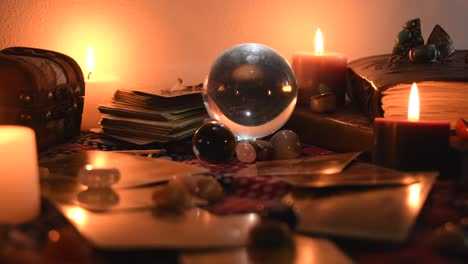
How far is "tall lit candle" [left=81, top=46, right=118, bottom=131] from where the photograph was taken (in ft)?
4.23

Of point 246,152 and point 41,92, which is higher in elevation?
point 41,92

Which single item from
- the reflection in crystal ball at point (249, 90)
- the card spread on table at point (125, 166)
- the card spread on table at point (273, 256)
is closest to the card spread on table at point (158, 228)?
the card spread on table at point (273, 256)

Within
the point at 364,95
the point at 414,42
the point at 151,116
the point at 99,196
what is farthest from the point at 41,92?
the point at 414,42

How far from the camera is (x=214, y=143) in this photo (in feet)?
3.35

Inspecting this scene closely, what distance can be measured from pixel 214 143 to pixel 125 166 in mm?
146

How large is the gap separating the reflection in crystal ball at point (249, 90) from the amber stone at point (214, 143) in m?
0.10

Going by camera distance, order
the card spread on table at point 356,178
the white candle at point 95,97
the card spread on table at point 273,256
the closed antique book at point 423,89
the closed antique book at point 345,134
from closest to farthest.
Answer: the card spread on table at point 273,256
the card spread on table at point 356,178
the closed antique book at point 345,134
the closed antique book at point 423,89
the white candle at point 95,97

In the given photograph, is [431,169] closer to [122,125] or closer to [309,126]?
[309,126]

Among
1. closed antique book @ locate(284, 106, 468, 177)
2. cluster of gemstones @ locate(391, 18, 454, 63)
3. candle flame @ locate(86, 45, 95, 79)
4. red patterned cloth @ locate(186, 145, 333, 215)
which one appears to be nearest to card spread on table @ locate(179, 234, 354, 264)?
red patterned cloth @ locate(186, 145, 333, 215)

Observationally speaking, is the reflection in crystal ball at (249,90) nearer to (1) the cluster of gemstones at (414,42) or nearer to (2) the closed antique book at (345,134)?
(2) the closed antique book at (345,134)

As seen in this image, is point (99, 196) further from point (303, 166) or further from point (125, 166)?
point (303, 166)

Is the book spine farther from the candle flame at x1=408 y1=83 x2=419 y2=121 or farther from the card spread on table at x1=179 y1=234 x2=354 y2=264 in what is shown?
the card spread on table at x1=179 y1=234 x2=354 y2=264

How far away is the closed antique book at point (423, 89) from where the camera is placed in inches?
41.1

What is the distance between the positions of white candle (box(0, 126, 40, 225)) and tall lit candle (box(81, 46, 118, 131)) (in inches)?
21.5
